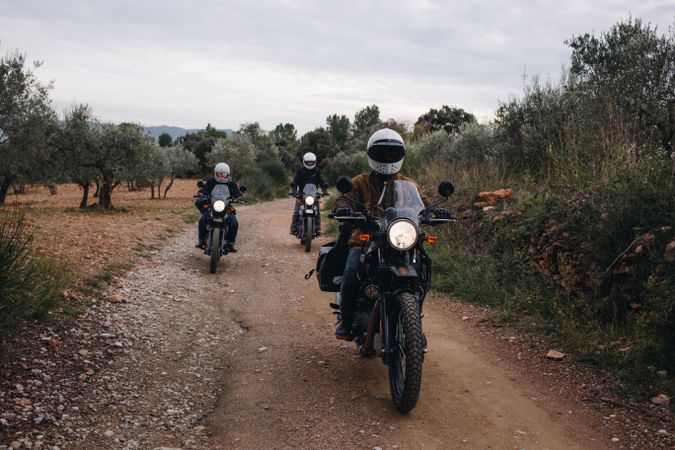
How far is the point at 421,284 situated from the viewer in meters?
5.05

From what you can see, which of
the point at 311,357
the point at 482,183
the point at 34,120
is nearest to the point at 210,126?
the point at 34,120

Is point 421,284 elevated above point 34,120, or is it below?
below

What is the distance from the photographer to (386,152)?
529 cm

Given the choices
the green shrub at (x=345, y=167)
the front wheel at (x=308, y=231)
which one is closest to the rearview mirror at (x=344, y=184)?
the front wheel at (x=308, y=231)

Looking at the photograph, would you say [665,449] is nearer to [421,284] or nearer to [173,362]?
[421,284]

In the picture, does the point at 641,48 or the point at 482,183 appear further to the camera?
the point at 482,183

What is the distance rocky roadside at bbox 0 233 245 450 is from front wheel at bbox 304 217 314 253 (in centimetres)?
545

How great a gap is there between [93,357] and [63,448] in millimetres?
1735

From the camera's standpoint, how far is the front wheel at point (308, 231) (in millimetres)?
13328

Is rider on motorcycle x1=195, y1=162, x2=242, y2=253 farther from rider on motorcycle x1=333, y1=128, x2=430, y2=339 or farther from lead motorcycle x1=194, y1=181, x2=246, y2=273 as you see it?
rider on motorcycle x1=333, y1=128, x2=430, y2=339

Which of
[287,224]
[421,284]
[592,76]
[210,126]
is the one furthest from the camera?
[210,126]

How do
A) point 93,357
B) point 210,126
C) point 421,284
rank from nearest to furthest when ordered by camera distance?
point 421,284
point 93,357
point 210,126

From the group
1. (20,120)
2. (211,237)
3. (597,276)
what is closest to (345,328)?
(597,276)

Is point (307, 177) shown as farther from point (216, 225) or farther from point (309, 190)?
point (216, 225)
